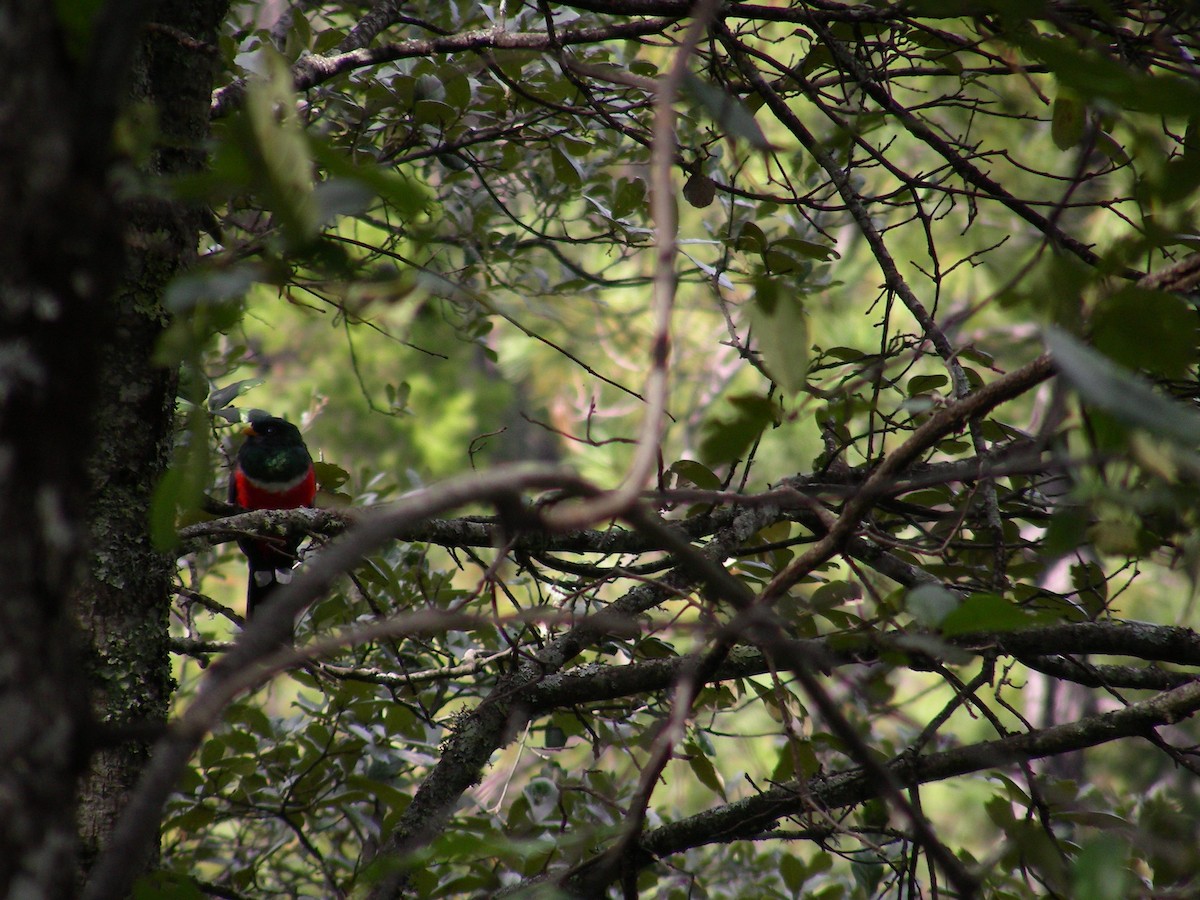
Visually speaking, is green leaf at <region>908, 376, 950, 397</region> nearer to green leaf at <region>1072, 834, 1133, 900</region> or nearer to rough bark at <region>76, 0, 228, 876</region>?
green leaf at <region>1072, 834, 1133, 900</region>

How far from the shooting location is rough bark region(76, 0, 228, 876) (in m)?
1.41

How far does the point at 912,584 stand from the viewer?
164cm

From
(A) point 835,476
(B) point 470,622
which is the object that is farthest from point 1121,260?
(A) point 835,476

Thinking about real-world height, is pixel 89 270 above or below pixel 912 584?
below

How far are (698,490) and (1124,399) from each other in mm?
669

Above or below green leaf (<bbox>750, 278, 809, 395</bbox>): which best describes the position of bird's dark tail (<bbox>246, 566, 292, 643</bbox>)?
above

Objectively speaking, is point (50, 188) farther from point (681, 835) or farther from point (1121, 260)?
point (681, 835)

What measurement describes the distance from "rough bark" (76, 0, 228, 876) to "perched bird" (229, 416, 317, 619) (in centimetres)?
183

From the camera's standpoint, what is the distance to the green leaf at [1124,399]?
→ 0.50m

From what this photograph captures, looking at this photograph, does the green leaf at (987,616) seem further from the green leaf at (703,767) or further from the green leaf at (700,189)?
the green leaf at (700,189)

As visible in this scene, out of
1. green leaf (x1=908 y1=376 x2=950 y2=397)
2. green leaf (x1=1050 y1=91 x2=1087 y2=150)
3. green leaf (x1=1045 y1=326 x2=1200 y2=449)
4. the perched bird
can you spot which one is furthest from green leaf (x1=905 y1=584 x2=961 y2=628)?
the perched bird

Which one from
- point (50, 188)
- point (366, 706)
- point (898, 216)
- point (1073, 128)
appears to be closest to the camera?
point (50, 188)

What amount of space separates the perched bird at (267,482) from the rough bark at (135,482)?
1.83m

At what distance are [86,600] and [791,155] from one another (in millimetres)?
2120
